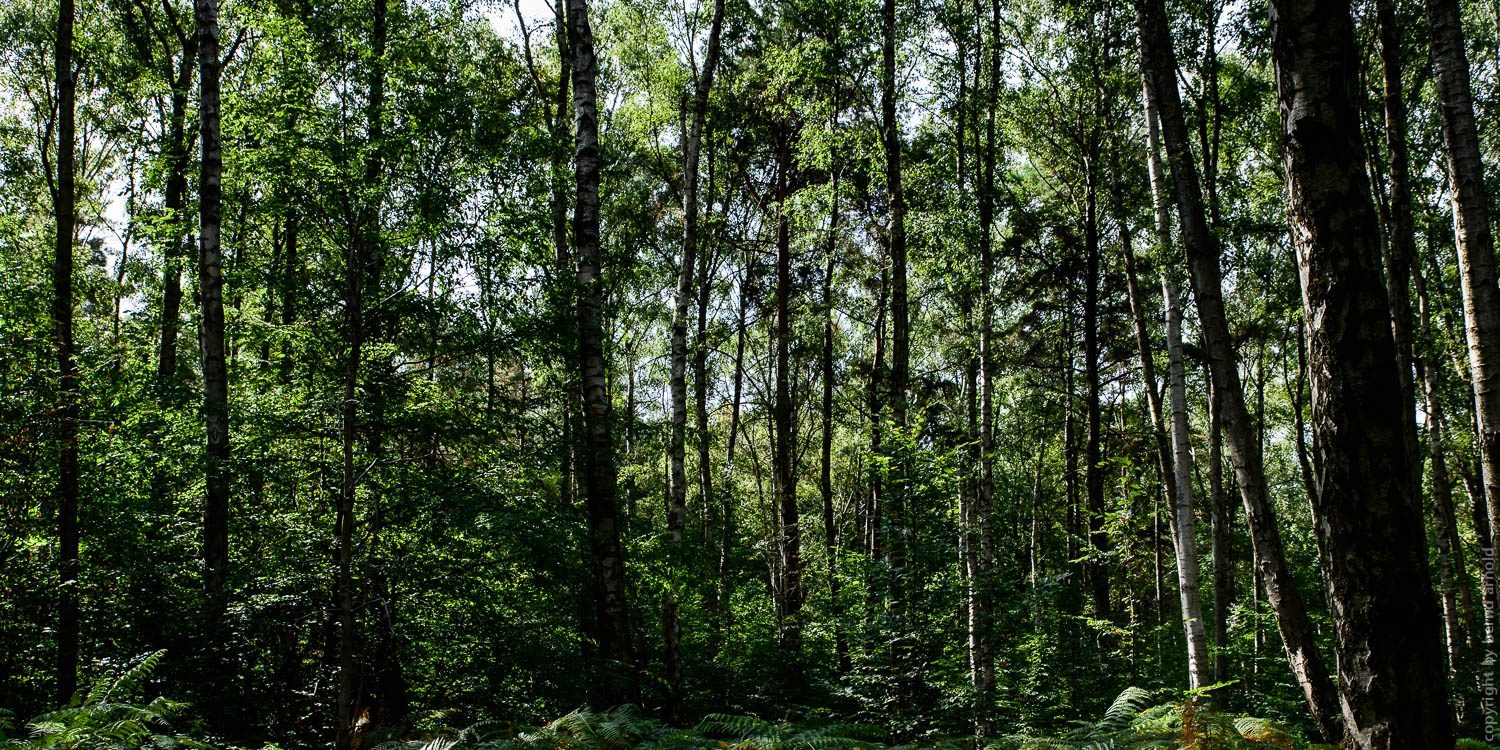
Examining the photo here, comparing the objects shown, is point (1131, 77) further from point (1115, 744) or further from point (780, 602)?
point (780, 602)

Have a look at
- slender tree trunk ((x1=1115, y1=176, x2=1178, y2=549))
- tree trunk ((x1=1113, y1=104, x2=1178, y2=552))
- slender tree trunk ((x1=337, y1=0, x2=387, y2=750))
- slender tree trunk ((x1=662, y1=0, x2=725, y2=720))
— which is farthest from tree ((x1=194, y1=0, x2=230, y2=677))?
slender tree trunk ((x1=1115, y1=176, x2=1178, y2=549))

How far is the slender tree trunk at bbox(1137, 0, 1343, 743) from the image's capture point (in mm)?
5875

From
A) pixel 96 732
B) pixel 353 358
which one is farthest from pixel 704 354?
pixel 96 732

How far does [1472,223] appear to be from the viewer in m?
5.40

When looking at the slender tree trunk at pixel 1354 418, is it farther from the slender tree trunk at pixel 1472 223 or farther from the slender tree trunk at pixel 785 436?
the slender tree trunk at pixel 785 436

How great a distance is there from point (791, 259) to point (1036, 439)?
11.3m

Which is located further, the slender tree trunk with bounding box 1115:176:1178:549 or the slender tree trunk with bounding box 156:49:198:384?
the slender tree trunk with bounding box 1115:176:1178:549

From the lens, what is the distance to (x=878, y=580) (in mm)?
9031

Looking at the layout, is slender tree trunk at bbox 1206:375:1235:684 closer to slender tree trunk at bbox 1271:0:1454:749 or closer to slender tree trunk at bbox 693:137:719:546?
slender tree trunk at bbox 1271:0:1454:749

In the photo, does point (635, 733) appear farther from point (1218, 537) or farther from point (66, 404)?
point (1218, 537)

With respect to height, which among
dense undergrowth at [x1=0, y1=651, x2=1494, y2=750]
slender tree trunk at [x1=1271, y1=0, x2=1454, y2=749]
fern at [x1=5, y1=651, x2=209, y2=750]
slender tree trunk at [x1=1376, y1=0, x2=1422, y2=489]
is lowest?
dense undergrowth at [x1=0, y1=651, x2=1494, y2=750]

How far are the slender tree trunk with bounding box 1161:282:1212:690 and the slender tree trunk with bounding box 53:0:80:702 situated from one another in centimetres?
1077

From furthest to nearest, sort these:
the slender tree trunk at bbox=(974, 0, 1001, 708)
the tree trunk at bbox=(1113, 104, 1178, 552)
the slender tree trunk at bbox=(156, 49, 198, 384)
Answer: the slender tree trunk at bbox=(974, 0, 1001, 708) → the slender tree trunk at bbox=(156, 49, 198, 384) → the tree trunk at bbox=(1113, 104, 1178, 552)

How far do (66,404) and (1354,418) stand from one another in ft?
34.0
